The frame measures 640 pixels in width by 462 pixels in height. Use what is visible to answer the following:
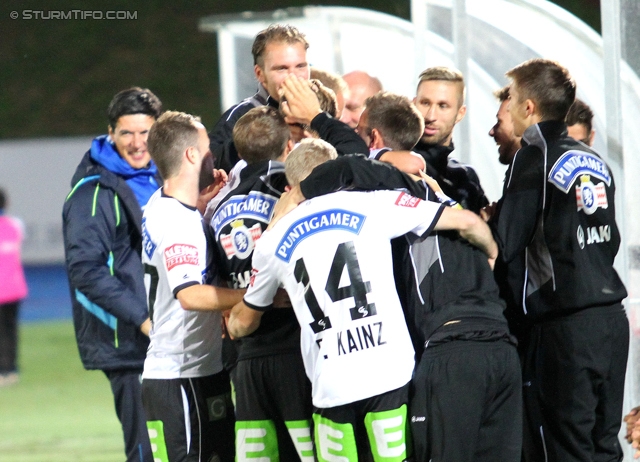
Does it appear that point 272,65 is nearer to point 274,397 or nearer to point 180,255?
A: point 180,255

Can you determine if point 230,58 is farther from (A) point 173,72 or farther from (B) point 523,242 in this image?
(A) point 173,72

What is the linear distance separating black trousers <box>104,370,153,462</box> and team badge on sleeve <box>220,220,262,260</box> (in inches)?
60.3

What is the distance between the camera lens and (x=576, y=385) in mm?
3637

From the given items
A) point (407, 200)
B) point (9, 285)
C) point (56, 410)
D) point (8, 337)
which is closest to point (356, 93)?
point (407, 200)

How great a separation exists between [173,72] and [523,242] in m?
18.9

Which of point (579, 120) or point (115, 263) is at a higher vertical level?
point (579, 120)

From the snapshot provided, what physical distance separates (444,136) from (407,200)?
43.9 inches

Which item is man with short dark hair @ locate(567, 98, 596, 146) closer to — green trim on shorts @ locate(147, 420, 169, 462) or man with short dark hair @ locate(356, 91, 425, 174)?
man with short dark hair @ locate(356, 91, 425, 174)

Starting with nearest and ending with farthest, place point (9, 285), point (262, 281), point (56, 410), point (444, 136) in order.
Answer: point (262, 281), point (444, 136), point (56, 410), point (9, 285)

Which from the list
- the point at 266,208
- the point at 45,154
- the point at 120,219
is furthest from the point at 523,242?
the point at 45,154

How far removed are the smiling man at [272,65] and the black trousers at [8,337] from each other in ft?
27.0

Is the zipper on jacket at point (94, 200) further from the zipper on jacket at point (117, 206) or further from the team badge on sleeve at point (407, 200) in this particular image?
the team badge on sleeve at point (407, 200)

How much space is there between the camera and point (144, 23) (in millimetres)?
22266

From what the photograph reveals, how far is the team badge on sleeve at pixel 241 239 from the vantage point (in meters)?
3.64
